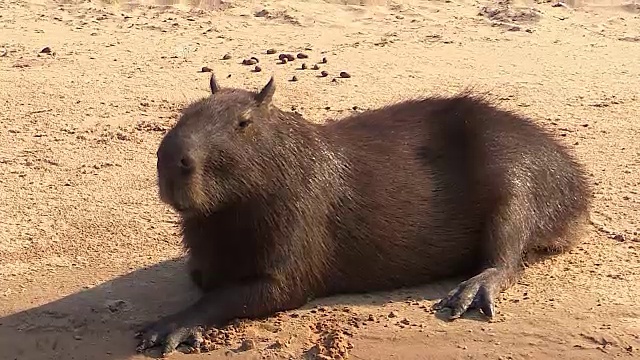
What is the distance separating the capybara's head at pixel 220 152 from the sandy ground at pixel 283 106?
0.68 metres

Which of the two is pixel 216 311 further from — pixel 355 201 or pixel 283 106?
pixel 283 106

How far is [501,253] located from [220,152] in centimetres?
163

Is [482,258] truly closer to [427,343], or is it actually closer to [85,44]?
[427,343]

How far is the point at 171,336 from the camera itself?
177 inches

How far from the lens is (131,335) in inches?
185

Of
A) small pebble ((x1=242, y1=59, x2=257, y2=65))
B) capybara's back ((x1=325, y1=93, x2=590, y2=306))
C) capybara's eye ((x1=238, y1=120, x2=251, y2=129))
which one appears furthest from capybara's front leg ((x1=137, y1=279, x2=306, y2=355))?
small pebble ((x1=242, y1=59, x2=257, y2=65))

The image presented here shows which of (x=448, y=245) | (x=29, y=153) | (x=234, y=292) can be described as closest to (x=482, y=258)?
(x=448, y=245)

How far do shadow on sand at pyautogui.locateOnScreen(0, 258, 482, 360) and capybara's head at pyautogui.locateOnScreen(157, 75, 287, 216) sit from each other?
0.72m

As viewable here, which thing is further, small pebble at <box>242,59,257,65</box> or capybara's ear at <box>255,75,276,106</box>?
small pebble at <box>242,59,257,65</box>

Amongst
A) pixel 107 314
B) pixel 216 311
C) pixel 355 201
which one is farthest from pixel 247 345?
pixel 355 201

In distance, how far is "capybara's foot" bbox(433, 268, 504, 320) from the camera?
4.79m

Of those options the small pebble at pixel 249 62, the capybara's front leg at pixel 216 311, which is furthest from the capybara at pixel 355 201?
the small pebble at pixel 249 62

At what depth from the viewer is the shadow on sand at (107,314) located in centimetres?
460

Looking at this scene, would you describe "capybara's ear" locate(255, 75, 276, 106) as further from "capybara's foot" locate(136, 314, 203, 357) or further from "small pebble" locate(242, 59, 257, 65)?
"small pebble" locate(242, 59, 257, 65)
